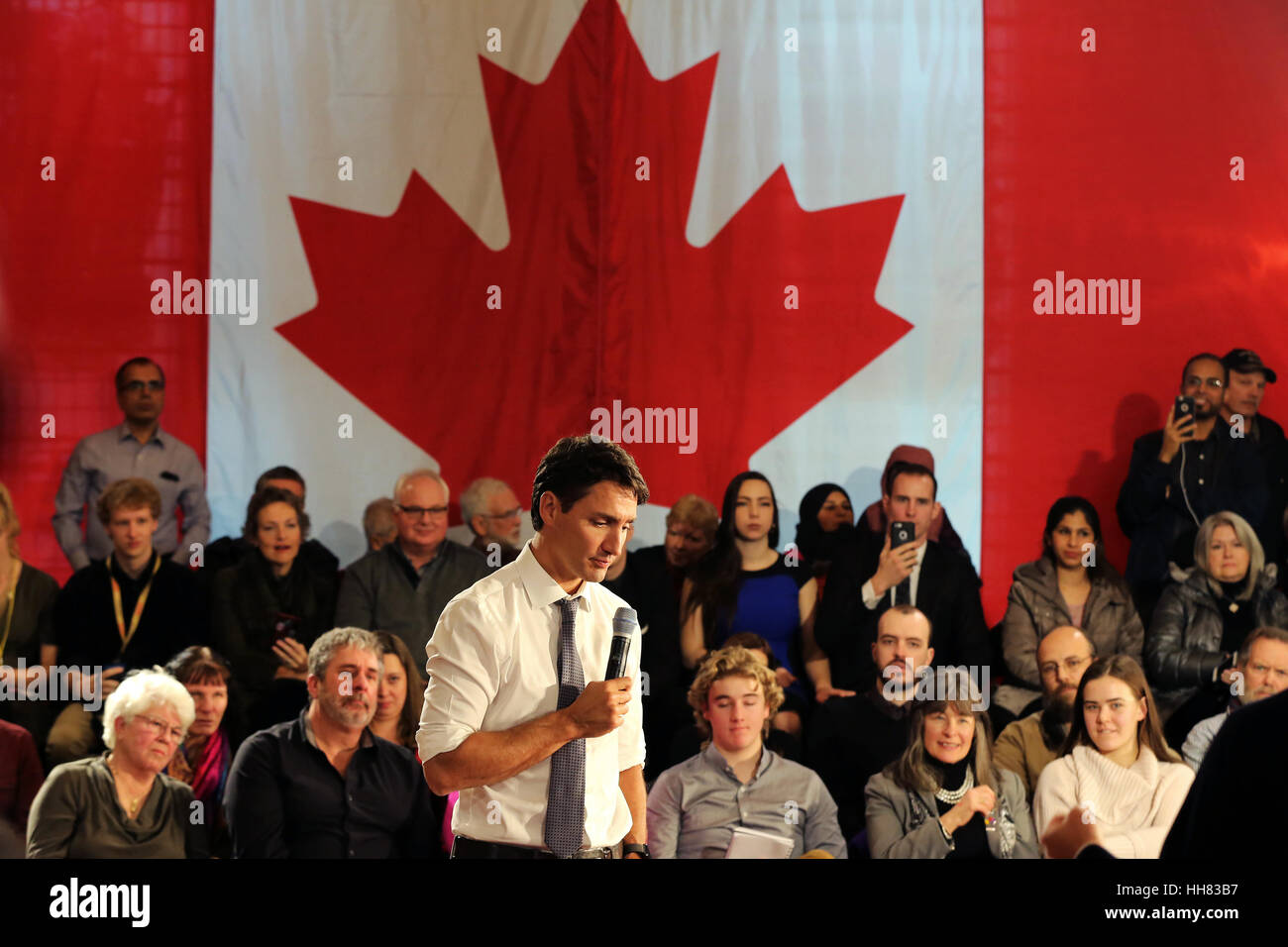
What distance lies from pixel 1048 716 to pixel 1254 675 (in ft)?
2.21

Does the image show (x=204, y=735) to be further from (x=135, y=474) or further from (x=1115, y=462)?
(x=1115, y=462)

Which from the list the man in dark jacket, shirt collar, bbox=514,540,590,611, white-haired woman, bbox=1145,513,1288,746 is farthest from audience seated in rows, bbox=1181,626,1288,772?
shirt collar, bbox=514,540,590,611

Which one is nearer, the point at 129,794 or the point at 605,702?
the point at 605,702

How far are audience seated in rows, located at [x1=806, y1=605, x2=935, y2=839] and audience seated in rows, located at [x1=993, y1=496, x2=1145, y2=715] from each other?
1.41 feet

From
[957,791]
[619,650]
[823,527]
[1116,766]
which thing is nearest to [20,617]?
[823,527]

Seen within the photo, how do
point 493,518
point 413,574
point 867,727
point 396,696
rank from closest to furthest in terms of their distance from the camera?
point 396,696
point 867,727
point 413,574
point 493,518

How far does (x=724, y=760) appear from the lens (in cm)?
415

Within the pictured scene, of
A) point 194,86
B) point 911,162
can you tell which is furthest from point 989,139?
point 194,86

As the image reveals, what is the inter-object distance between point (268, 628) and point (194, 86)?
7.11 feet

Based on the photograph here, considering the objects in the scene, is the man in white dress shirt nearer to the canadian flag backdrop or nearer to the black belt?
the black belt

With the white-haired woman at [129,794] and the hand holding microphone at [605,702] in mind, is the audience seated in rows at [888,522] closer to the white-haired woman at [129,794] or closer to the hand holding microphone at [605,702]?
the white-haired woman at [129,794]

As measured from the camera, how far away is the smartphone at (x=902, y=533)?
4.90 m

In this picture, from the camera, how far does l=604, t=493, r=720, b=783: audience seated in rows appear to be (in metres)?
4.57

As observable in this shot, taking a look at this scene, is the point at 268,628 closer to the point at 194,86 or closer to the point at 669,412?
the point at 669,412
